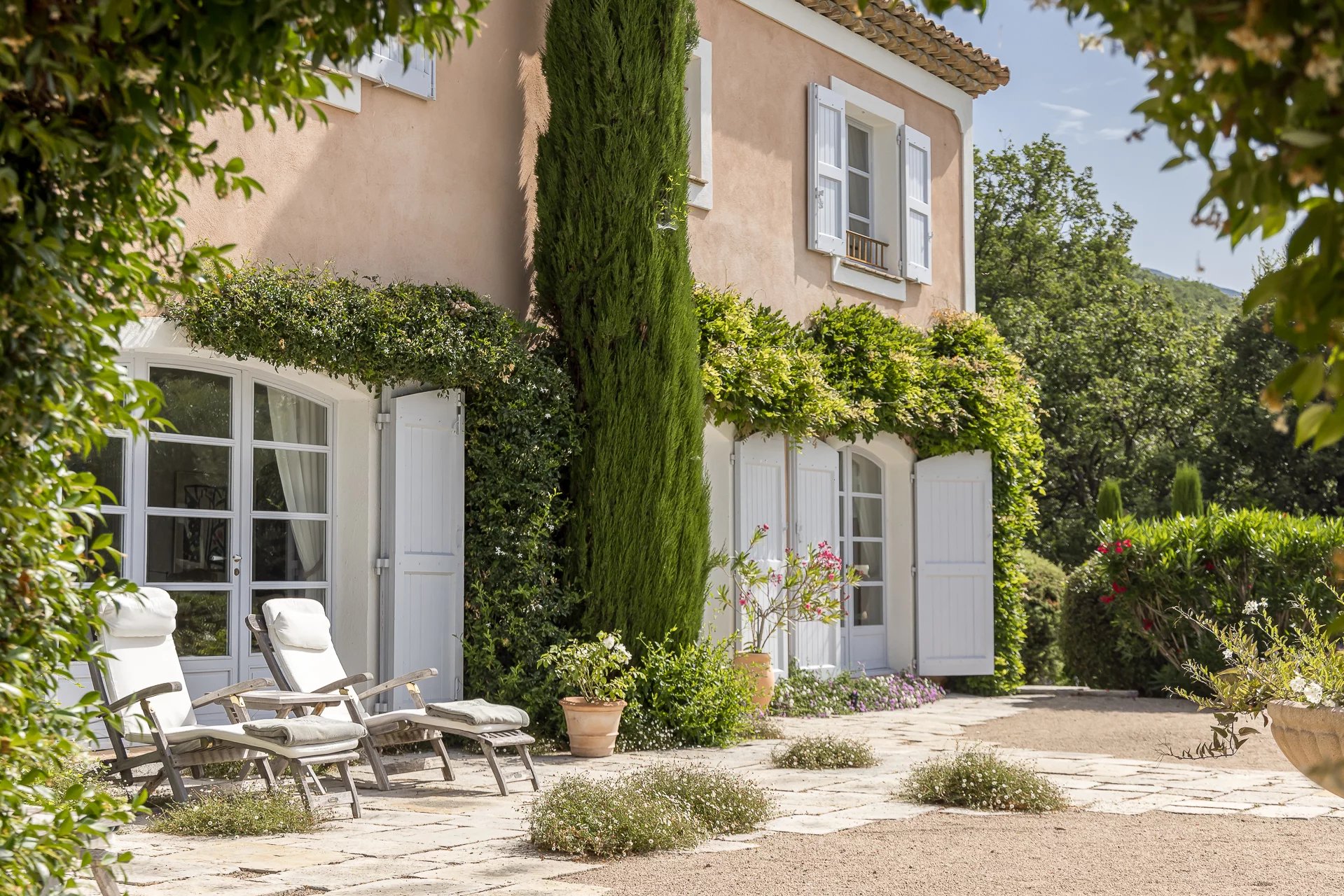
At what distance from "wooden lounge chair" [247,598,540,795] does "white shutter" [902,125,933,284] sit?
6.99 meters

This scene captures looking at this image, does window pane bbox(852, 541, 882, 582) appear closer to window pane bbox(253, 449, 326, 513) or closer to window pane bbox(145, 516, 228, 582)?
window pane bbox(253, 449, 326, 513)

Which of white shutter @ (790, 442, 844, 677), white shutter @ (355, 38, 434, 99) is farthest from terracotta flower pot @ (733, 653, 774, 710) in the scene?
white shutter @ (355, 38, 434, 99)

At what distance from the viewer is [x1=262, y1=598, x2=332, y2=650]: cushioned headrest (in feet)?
22.2

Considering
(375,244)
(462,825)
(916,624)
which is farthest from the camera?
(916,624)

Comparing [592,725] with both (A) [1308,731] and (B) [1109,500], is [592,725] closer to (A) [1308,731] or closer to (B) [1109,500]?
(A) [1308,731]

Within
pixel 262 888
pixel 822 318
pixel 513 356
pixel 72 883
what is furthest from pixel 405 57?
pixel 822 318

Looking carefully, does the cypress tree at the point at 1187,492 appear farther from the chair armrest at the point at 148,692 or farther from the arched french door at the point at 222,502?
the chair armrest at the point at 148,692

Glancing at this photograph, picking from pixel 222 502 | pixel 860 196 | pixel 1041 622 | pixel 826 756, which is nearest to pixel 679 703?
pixel 826 756

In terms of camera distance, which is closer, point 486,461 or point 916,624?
point 486,461

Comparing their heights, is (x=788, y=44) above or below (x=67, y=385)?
above

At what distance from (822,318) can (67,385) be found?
905 cm

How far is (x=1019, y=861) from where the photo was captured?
5.07 meters

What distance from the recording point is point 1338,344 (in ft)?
5.29

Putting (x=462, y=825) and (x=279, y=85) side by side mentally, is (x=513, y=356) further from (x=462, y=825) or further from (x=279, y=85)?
(x=279, y=85)
